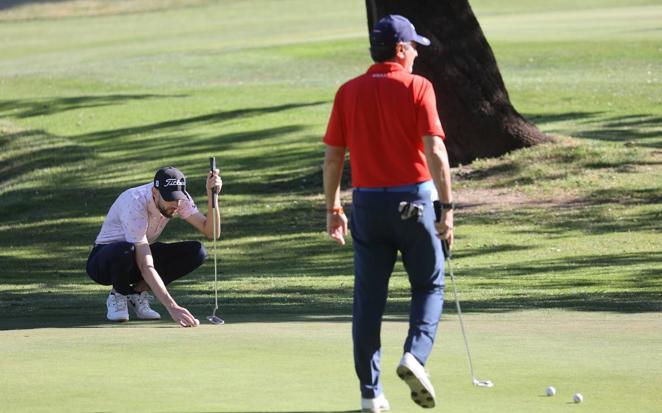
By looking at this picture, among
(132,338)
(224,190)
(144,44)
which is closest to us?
(132,338)

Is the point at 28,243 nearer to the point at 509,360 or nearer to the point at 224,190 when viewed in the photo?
the point at 224,190

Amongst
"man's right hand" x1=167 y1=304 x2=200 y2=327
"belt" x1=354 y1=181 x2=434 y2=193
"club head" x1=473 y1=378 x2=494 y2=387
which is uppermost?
"belt" x1=354 y1=181 x2=434 y2=193

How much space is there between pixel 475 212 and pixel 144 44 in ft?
101

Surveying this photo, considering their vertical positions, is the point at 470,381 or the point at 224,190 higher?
the point at 470,381

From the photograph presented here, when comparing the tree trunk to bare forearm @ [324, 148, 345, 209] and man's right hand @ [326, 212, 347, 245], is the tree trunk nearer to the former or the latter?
man's right hand @ [326, 212, 347, 245]

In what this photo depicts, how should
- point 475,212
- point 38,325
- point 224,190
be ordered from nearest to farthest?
point 38,325
point 475,212
point 224,190

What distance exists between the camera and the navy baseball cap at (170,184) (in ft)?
34.6

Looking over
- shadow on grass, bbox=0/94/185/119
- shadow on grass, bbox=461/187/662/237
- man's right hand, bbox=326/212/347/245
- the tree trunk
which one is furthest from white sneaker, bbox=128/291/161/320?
shadow on grass, bbox=0/94/185/119

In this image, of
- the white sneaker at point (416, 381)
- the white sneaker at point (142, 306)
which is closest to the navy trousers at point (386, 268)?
the white sneaker at point (416, 381)

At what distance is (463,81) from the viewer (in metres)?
22.5

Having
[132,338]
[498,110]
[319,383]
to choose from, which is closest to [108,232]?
[132,338]

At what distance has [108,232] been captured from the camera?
1140 cm

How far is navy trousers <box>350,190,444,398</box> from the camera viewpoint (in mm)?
7215

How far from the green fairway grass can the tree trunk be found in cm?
39
